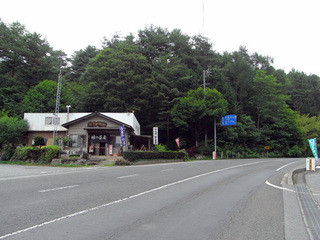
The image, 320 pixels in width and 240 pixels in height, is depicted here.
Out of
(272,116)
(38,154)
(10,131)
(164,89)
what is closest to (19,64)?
(10,131)

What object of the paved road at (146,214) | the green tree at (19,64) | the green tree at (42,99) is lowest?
the paved road at (146,214)

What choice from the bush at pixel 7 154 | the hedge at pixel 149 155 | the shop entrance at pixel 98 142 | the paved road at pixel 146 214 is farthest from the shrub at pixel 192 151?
the paved road at pixel 146 214

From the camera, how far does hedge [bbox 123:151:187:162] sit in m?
24.9

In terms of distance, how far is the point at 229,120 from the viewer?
129 feet

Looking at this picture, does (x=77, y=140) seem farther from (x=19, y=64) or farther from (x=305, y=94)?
(x=305, y=94)

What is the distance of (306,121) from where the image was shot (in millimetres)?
64688

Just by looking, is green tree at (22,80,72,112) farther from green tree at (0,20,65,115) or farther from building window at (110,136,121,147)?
building window at (110,136,121,147)

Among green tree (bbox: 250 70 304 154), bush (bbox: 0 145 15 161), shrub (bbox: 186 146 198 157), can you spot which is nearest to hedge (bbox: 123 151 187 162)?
shrub (bbox: 186 146 198 157)

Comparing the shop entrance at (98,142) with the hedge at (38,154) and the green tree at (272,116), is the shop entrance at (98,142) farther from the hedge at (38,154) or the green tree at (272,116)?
the green tree at (272,116)

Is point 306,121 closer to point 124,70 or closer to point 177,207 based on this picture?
point 124,70

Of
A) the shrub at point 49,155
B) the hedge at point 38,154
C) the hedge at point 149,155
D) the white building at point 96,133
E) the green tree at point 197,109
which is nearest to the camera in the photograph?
the shrub at point 49,155

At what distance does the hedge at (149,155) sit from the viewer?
24.9 metres

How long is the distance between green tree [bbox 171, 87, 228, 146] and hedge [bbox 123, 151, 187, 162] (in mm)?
8961

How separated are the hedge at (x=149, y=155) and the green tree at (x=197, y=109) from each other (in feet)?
Answer: 29.4
